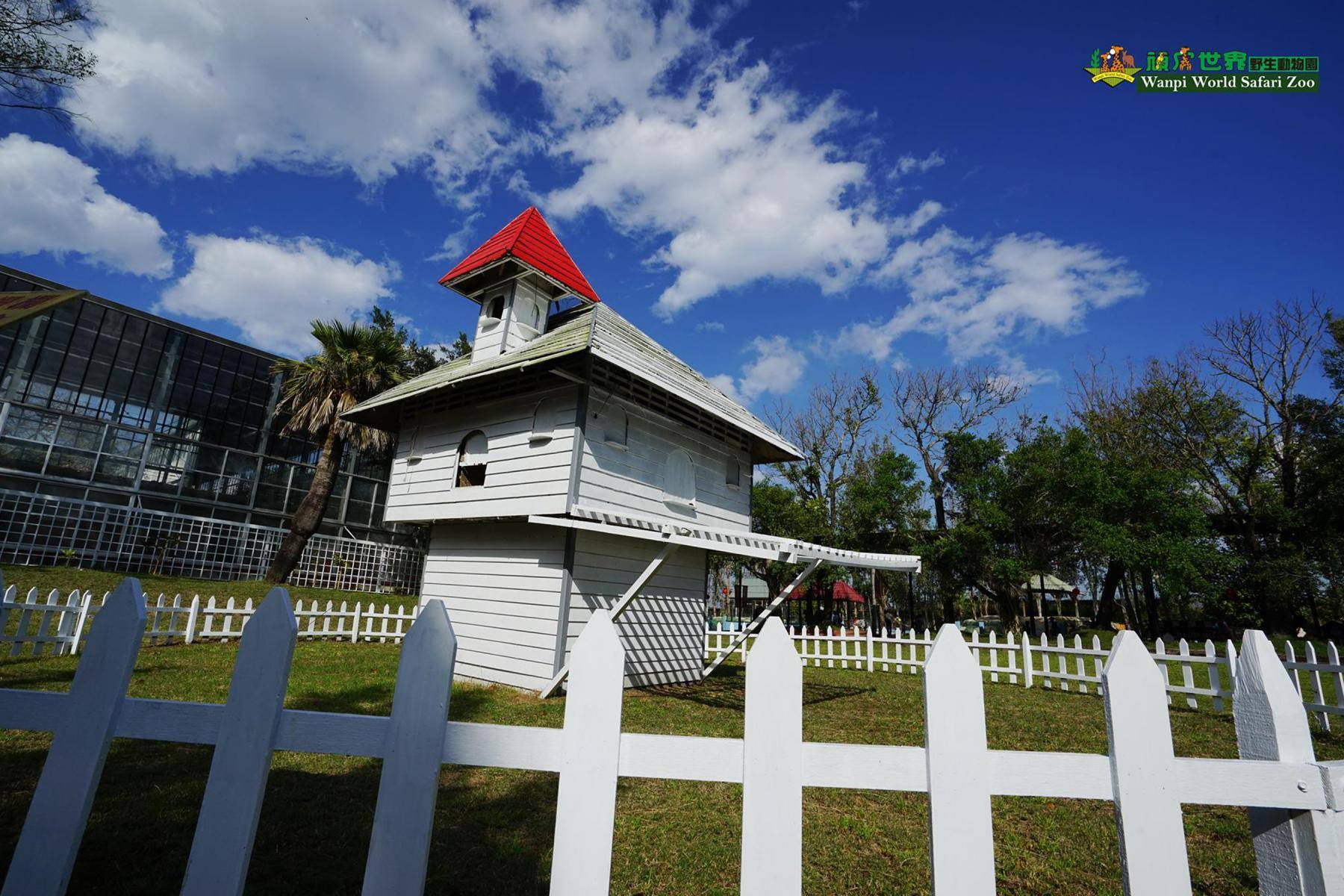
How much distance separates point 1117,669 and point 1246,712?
0.52 m

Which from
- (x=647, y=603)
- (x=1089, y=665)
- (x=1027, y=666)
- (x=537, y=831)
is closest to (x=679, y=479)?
(x=647, y=603)

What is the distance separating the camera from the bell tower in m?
12.2

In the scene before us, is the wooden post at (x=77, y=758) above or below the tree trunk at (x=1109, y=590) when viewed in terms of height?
below

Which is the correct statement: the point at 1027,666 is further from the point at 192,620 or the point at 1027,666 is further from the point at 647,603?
the point at 192,620

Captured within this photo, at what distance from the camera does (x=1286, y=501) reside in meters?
23.1

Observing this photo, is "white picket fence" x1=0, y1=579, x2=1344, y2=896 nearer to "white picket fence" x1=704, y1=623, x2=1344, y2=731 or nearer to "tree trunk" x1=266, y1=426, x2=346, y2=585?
"white picket fence" x1=704, y1=623, x2=1344, y2=731

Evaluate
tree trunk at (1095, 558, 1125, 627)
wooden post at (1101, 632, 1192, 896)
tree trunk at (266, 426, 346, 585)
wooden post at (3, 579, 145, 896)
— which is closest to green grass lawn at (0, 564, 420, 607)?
tree trunk at (266, 426, 346, 585)

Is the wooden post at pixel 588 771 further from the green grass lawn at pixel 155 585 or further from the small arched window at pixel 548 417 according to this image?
the green grass lawn at pixel 155 585

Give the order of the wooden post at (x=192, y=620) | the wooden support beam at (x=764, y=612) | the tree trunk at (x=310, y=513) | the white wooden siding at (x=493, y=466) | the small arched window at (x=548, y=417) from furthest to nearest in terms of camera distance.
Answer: the tree trunk at (x=310, y=513), the wooden post at (x=192, y=620), the small arched window at (x=548, y=417), the white wooden siding at (x=493, y=466), the wooden support beam at (x=764, y=612)

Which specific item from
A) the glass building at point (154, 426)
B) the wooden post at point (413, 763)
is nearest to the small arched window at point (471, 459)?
the wooden post at point (413, 763)

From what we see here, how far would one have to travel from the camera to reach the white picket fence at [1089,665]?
8125mm

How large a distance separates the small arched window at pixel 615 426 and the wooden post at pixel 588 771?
8675 mm

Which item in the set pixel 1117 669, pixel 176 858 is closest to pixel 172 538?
pixel 176 858

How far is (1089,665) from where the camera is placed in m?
14.6
